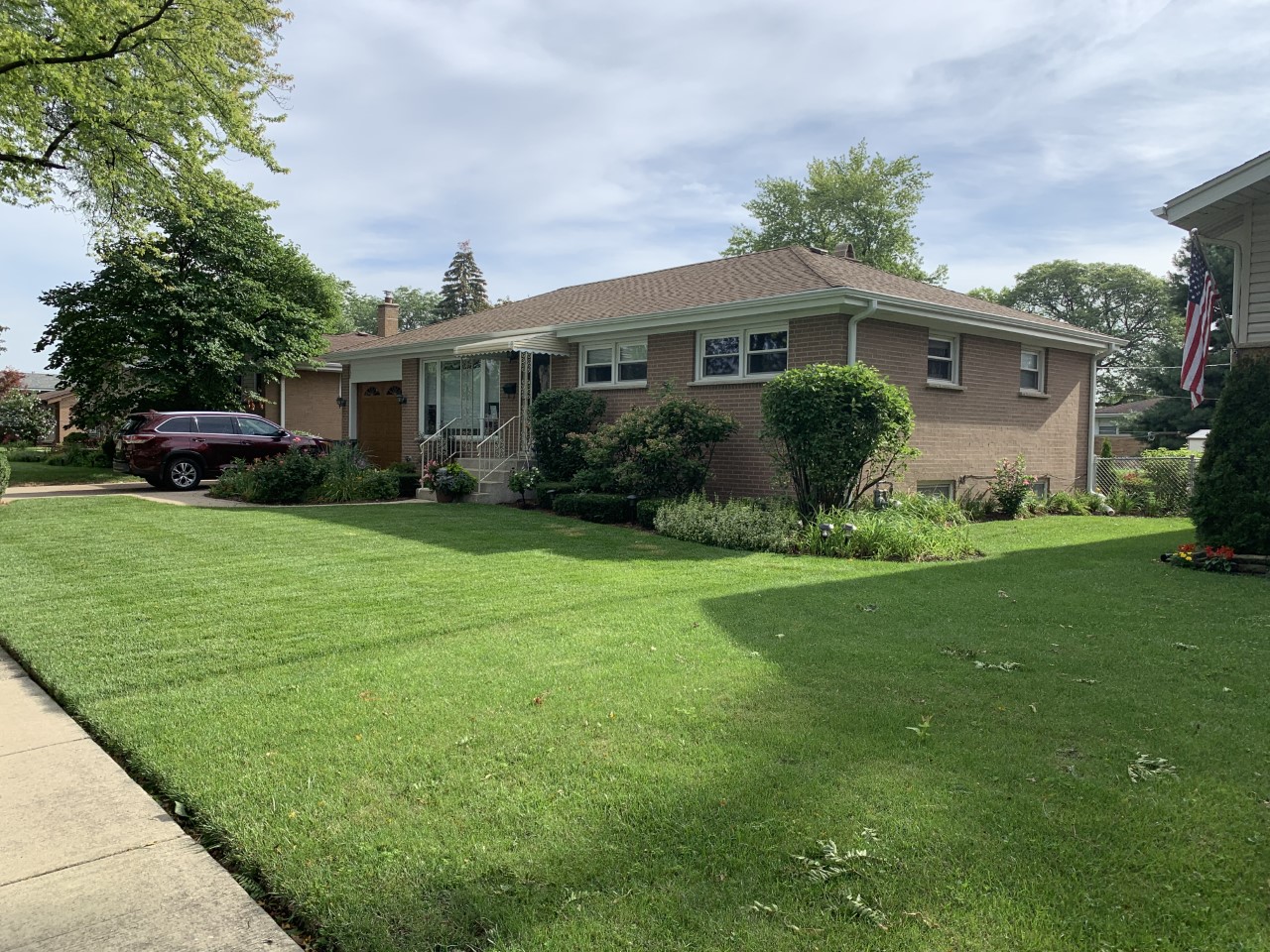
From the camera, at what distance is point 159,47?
42.9 ft

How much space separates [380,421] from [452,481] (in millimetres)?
6753

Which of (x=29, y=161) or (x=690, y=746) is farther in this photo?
(x=29, y=161)

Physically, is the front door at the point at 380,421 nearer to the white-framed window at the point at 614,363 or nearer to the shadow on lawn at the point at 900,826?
the white-framed window at the point at 614,363

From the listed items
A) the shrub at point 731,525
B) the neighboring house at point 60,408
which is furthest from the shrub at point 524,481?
the neighboring house at point 60,408

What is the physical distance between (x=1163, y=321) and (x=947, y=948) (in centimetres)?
6600

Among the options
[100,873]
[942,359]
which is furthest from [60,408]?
[100,873]

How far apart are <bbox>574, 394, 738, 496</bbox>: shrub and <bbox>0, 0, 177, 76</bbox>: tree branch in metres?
9.20

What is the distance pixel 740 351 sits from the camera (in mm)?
13250

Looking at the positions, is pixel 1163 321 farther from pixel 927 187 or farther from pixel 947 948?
pixel 947 948

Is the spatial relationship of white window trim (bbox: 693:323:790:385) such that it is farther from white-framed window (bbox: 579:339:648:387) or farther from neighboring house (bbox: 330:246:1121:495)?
white-framed window (bbox: 579:339:648:387)

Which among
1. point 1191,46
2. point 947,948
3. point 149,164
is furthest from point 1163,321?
point 947,948

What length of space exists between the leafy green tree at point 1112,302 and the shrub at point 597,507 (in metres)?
52.0

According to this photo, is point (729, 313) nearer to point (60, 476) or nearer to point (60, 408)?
point (60, 476)

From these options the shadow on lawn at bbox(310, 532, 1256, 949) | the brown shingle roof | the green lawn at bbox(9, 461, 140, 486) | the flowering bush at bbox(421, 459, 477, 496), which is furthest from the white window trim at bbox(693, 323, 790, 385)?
the green lawn at bbox(9, 461, 140, 486)
